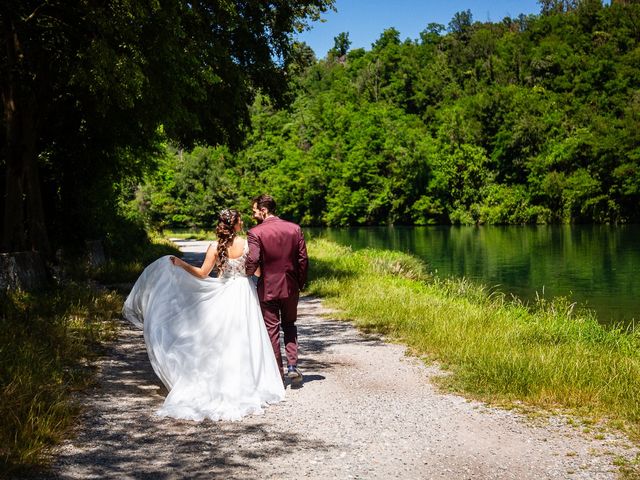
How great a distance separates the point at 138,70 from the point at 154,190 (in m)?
84.5

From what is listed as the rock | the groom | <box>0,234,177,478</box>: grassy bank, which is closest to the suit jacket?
the groom

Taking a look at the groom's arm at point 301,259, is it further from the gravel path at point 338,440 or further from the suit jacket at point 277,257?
the gravel path at point 338,440

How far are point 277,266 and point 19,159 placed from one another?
9.00m

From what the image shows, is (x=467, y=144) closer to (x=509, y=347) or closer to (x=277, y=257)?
(x=509, y=347)

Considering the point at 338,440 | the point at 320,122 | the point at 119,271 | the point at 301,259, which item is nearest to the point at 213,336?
the point at 301,259

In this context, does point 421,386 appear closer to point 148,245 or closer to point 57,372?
point 57,372

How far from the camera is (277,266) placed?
7.45 m

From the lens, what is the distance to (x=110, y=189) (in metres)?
23.9

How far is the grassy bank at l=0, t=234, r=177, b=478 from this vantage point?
5305 millimetres

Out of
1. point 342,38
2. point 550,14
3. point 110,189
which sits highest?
point 342,38

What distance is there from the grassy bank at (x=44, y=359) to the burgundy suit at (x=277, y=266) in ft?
7.25

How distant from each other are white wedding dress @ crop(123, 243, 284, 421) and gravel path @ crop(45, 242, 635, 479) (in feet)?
0.80

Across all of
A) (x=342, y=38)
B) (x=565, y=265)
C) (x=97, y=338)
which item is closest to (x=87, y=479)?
(x=97, y=338)

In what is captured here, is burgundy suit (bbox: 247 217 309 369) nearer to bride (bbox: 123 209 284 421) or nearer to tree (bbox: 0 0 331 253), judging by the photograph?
bride (bbox: 123 209 284 421)
